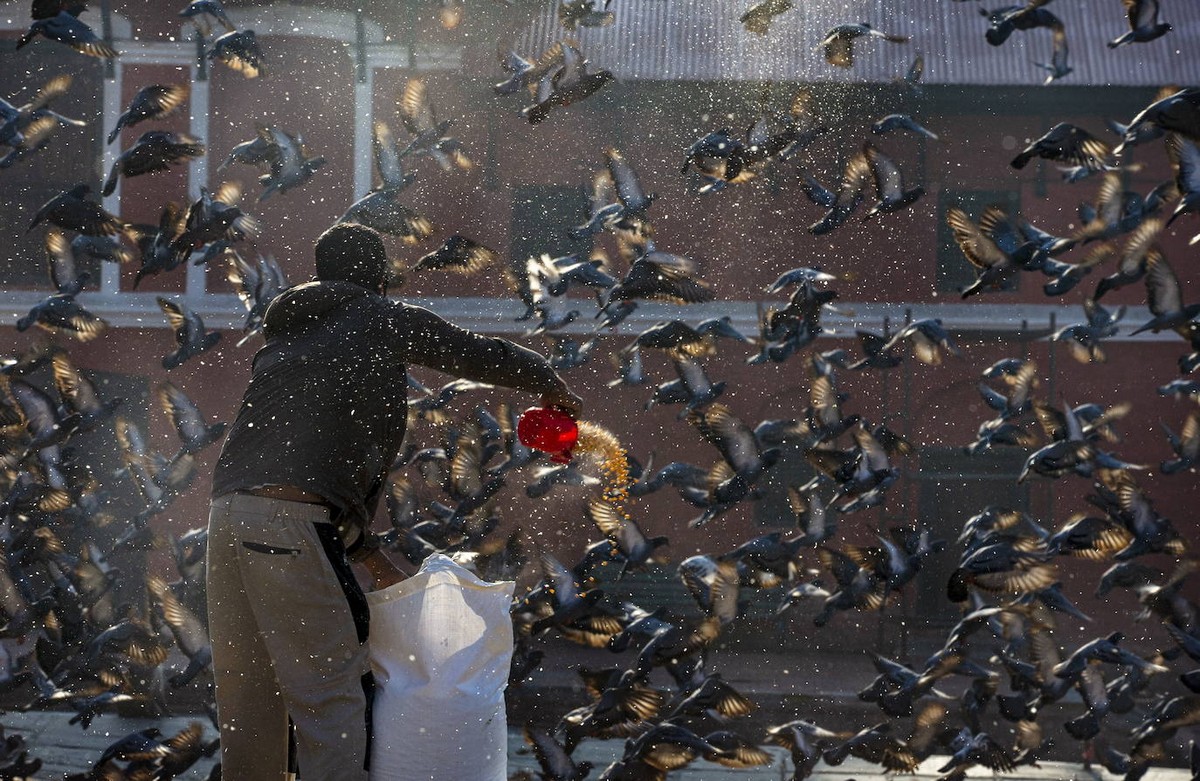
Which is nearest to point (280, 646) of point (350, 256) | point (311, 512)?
point (311, 512)

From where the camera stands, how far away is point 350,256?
3.99 m

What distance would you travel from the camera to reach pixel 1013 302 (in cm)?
1546

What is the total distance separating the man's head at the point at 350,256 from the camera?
3.99 m

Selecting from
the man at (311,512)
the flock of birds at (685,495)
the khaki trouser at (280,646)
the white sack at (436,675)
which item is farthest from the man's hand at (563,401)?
the flock of birds at (685,495)

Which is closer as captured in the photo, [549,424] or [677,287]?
[549,424]

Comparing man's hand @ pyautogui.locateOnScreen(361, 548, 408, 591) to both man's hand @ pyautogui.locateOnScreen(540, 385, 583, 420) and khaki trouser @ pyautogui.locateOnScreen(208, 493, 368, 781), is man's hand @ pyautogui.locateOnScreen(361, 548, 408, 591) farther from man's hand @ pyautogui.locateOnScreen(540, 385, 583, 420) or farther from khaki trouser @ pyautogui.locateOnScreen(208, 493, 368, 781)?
man's hand @ pyautogui.locateOnScreen(540, 385, 583, 420)

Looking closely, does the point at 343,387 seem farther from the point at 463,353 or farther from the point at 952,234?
the point at 952,234

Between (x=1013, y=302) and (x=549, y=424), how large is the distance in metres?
12.5

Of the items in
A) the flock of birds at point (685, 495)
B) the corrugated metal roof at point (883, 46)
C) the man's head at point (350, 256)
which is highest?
the corrugated metal roof at point (883, 46)

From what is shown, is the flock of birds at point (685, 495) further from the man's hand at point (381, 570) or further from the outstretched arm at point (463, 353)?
the outstretched arm at point (463, 353)

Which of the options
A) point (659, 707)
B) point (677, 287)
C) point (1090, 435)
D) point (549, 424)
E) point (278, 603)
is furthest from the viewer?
point (1090, 435)

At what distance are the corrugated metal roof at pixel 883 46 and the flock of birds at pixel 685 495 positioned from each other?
436 centimetres

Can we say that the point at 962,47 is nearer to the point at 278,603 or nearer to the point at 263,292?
the point at 263,292

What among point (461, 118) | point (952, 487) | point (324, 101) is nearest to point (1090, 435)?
point (952, 487)
